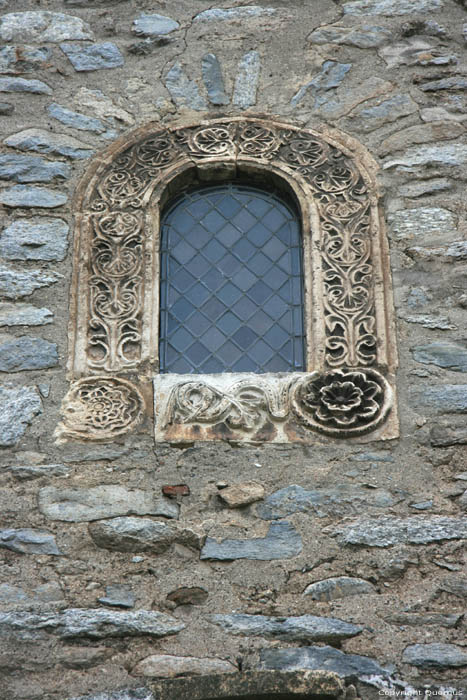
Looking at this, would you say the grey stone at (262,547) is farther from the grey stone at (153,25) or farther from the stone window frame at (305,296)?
the grey stone at (153,25)

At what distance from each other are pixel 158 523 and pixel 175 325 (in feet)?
3.95

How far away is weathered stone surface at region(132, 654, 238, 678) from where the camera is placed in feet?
16.0

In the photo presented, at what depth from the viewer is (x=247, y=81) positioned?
6.84 meters

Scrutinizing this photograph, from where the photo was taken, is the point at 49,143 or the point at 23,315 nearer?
the point at 23,315

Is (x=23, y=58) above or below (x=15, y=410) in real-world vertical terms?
above

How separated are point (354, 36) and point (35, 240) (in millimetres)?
2154

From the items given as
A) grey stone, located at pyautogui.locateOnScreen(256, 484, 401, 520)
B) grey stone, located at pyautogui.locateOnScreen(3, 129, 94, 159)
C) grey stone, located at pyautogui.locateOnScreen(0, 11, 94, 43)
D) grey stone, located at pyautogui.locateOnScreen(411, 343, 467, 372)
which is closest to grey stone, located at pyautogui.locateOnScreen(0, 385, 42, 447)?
grey stone, located at pyautogui.locateOnScreen(256, 484, 401, 520)

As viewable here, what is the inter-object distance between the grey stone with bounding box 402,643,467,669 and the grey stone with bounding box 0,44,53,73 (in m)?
3.83

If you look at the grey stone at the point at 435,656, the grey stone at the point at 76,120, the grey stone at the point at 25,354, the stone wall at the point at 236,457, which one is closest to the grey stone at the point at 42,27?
the stone wall at the point at 236,457

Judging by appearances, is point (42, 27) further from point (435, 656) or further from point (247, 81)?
point (435, 656)

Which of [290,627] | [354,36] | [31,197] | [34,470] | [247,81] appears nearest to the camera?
[290,627]

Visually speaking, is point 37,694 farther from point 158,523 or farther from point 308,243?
point 308,243

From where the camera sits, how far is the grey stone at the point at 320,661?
15.9ft

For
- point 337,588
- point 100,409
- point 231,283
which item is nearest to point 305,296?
point 231,283
